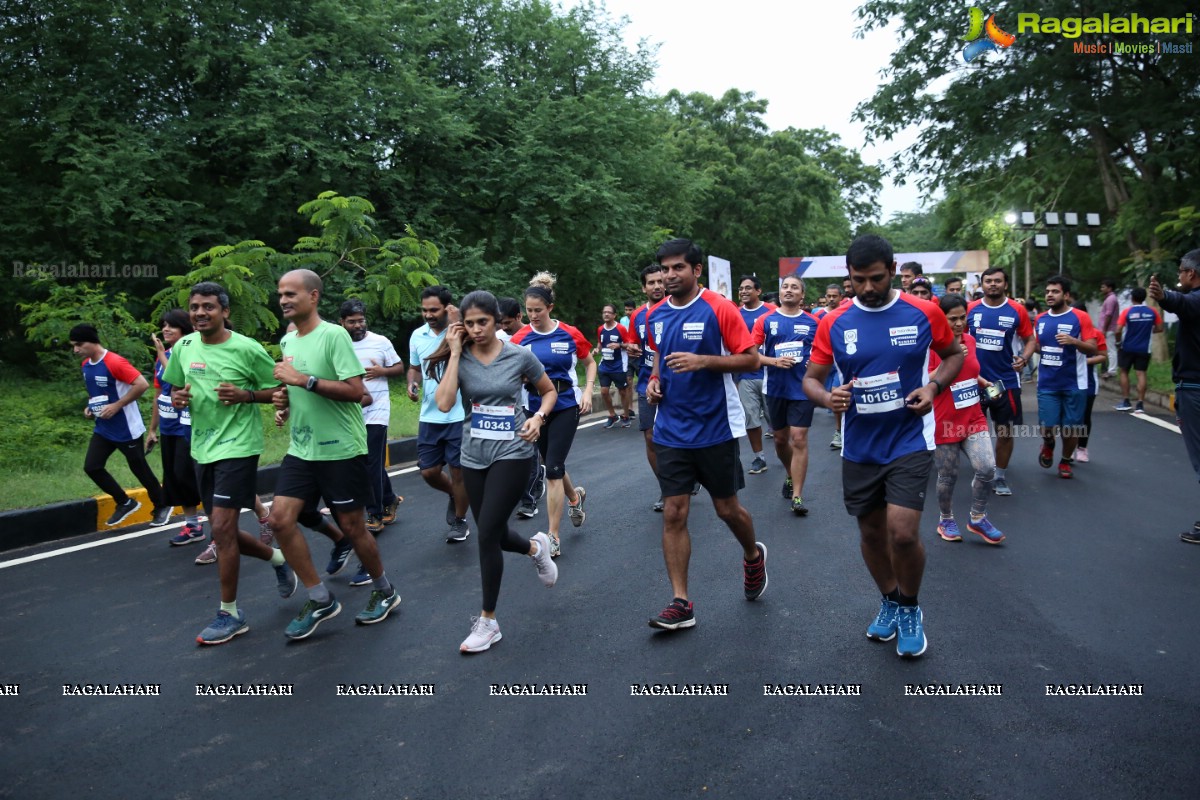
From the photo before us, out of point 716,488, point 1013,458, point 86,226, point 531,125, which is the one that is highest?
point 531,125

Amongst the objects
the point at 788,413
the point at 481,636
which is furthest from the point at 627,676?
the point at 788,413

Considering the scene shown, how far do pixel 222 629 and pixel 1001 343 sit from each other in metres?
7.03

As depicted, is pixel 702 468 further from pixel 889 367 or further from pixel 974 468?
pixel 974 468

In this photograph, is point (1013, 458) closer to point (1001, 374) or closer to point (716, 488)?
point (1001, 374)

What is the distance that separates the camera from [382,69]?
2011cm

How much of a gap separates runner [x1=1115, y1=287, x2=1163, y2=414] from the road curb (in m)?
13.7

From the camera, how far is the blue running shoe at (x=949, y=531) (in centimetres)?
660

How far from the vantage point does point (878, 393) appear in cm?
435

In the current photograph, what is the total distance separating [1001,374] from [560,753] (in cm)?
653

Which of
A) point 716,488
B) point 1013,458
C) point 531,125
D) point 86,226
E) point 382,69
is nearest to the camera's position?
point 716,488

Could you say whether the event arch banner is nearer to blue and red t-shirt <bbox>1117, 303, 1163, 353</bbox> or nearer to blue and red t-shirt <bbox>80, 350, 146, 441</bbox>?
blue and red t-shirt <bbox>1117, 303, 1163, 353</bbox>

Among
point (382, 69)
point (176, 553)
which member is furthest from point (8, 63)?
point (176, 553)

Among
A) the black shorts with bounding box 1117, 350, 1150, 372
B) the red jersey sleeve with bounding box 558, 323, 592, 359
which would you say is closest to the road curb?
the red jersey sleeve with bounding box 558, 323, 592, 359

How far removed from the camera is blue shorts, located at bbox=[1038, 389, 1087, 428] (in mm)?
→ 8968
